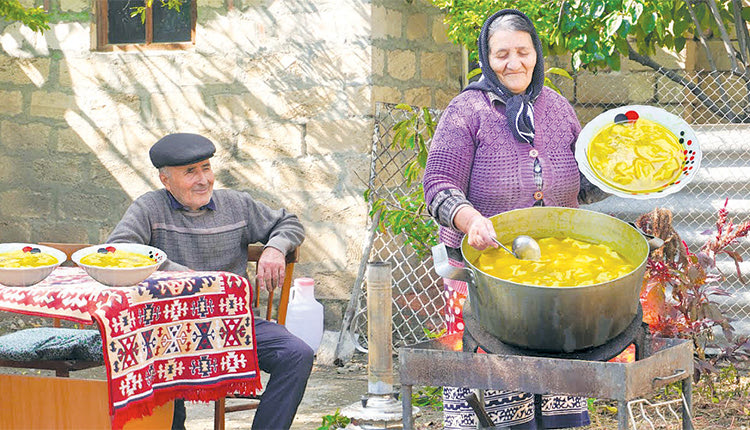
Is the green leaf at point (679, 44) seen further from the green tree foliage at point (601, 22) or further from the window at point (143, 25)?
the window at point (143, 25)

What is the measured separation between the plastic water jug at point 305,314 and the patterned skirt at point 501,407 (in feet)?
8.43

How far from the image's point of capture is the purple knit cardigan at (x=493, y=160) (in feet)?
10.5

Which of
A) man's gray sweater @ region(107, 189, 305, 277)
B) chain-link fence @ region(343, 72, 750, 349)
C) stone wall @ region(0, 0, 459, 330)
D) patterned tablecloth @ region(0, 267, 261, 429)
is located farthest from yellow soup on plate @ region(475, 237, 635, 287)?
stone wall @ region(0, 0, 459, 330)

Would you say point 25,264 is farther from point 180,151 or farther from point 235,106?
point 235,106

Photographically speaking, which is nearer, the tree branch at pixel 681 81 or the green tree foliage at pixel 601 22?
the green tree foliage at pixel 601 22

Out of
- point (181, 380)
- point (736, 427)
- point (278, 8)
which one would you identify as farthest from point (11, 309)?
point (278, 8)

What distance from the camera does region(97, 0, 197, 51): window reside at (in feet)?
23.2

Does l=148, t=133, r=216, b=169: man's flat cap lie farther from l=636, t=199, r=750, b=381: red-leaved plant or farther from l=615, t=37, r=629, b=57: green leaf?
l=615, t=37, r=629, b=57: green leaf

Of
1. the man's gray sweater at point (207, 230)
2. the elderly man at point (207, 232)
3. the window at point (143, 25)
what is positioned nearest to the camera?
the elderly man at point (207, 232)

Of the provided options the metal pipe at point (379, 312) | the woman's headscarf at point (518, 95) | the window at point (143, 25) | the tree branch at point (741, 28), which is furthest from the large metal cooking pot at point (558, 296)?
the window at point (143, 25)

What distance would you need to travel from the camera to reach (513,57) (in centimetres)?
320

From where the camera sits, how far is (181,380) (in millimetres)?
3547

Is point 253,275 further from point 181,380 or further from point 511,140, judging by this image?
point 511,140

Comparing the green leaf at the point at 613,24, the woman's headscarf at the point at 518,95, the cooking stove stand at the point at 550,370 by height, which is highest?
the green leaf at the point at 613,24
